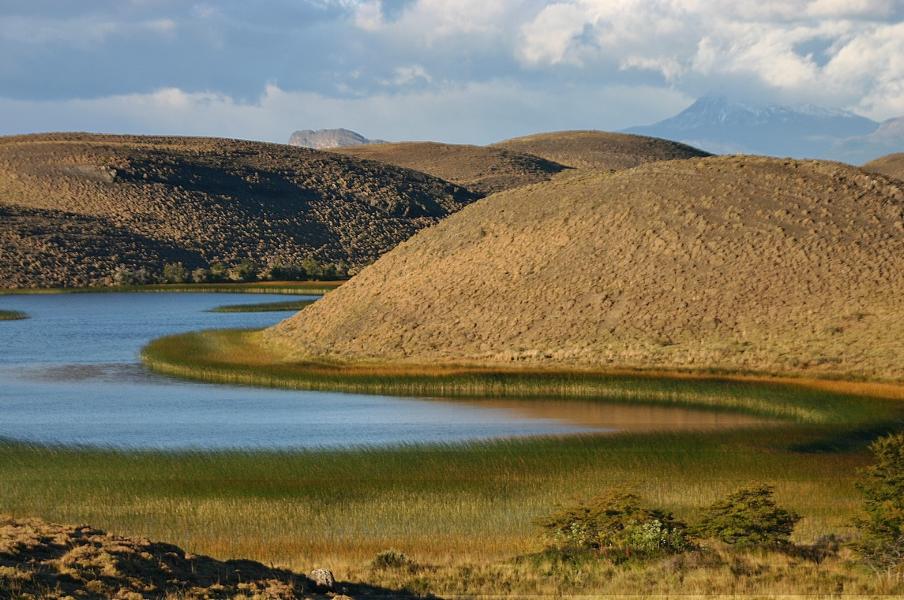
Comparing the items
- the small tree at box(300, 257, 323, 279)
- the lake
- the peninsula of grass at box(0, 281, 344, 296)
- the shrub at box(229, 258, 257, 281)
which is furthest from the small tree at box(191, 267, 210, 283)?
the lake

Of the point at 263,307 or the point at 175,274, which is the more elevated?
the point at 175,274

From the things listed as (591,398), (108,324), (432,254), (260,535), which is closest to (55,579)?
(260,535)

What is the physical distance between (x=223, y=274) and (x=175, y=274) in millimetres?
4957

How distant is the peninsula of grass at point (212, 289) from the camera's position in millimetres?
103469

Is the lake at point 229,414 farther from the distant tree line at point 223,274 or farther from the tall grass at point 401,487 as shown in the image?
the distant tree line at point 223,274

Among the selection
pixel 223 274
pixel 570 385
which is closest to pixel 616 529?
pixel 570 385

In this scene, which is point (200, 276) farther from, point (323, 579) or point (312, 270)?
point (323, 579)

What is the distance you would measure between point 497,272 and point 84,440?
3198 cm

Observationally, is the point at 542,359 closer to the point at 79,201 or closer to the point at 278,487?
the point at 278,487

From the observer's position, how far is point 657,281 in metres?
55.2

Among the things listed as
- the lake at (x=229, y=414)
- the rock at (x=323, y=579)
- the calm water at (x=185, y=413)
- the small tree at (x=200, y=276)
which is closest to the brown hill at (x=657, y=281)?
the calm water at (x=185, y=413)

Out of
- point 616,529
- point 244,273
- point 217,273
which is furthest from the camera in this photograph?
point 217,273

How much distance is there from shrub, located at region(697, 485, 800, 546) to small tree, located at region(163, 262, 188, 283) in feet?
338

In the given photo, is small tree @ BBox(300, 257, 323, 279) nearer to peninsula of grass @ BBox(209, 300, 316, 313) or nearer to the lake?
peninsula of grass @ BBox(209, 300, 316, 313)
